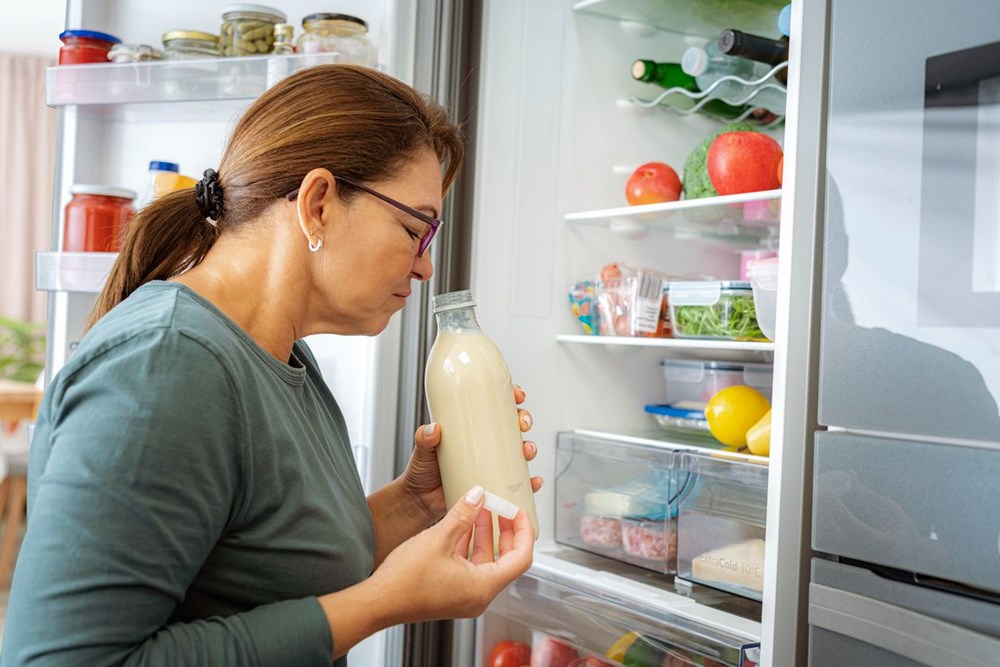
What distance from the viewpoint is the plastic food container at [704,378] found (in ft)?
5.33

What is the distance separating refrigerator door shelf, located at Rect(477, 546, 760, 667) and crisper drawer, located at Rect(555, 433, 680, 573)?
0.08 meters

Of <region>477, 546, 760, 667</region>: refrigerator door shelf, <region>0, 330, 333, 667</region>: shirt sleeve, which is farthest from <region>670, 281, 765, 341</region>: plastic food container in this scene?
<region>0, 330, 333, 667</region>: shirt sleeve

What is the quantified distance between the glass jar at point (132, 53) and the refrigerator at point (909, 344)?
3.64 ft

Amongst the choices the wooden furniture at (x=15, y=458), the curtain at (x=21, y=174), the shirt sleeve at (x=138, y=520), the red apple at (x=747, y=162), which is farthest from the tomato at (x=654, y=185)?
the curtain at (x=21, y=174)

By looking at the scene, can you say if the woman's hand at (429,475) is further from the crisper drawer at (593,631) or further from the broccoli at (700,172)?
the broccoli at (700,172)

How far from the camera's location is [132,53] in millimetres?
1582

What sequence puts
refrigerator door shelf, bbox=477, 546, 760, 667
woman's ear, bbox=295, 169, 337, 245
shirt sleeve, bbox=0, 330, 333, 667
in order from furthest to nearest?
refrigerator door shelf, bbox=477, 546, 760, 667, woman's ear, bbox=295, 169, 337, 245, shirt sleeve, bbox=0, 330, 333, 667

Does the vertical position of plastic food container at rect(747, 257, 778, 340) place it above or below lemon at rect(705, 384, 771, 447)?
above

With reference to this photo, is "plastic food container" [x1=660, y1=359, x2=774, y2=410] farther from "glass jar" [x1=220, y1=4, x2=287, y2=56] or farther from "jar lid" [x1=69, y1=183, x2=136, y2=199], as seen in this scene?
"jar lid" [x1=69, y1=183, x2=136, y2=199]

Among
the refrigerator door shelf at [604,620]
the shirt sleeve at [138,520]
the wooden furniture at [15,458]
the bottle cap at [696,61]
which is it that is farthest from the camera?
the wooden furniture at [15,458]

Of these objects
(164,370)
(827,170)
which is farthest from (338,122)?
(827,170)

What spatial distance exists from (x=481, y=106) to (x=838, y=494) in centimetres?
93

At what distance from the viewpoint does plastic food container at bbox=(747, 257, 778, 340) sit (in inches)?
54.2

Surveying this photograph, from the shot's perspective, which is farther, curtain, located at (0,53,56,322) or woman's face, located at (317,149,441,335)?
curtain, located at (0,53,56,322)
